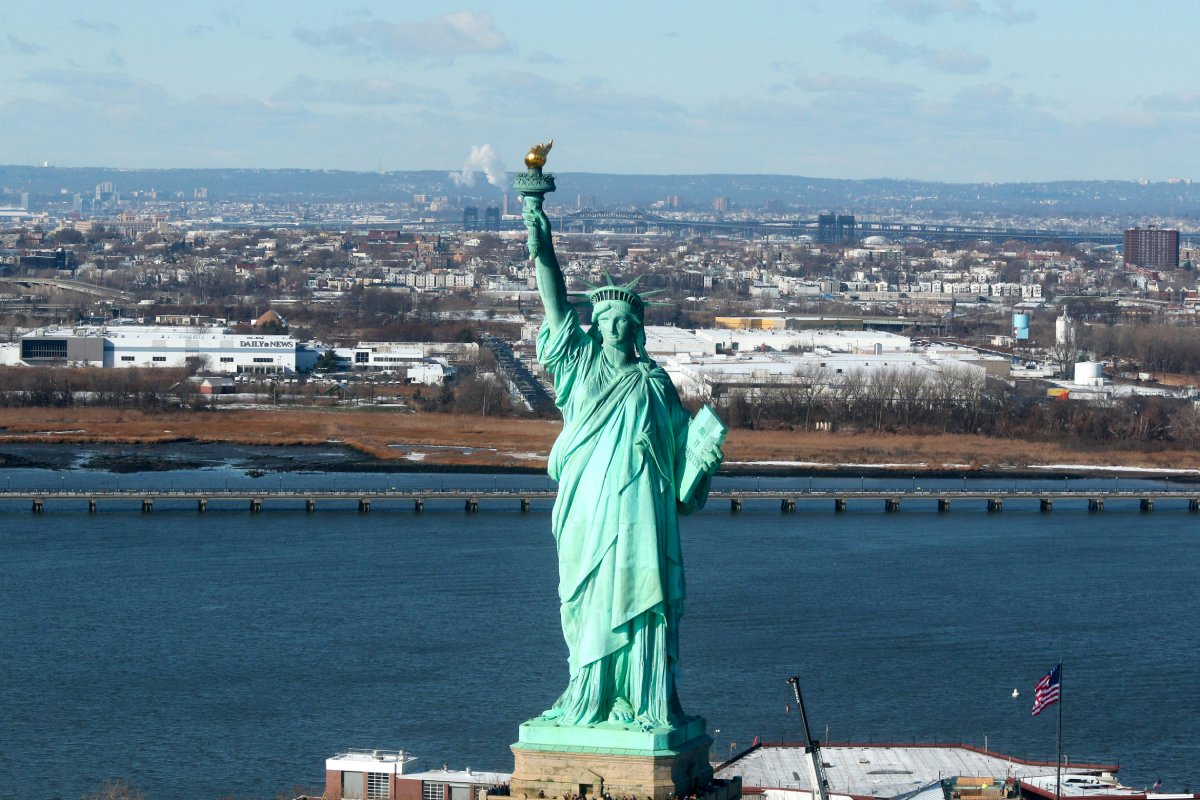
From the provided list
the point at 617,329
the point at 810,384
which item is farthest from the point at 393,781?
the point at 810,384

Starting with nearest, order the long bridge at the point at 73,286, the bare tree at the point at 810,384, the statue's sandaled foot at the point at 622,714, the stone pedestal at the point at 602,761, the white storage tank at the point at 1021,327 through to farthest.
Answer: the stone pedestal at the point at 602,761
the statue's sandaled foot at the point at 622,714
the bare tree at the point at 810,384
the white storage tank at the point at 1021,327
the long bridge at the point at 73,286

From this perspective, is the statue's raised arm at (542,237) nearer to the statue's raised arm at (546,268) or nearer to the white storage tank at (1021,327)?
the statue's raised arm at (546,268)

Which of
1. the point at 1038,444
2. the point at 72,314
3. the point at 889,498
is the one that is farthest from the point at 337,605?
the point at 72,314

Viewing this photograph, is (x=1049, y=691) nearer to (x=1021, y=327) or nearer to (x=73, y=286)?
(x=1021, y=327)

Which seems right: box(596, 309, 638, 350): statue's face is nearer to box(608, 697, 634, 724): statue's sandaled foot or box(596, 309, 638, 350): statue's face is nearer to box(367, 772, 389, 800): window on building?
box(608, 697, 634, 724): statue's sandaled foot

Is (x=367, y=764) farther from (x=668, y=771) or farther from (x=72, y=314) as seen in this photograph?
(x=72, y=314)

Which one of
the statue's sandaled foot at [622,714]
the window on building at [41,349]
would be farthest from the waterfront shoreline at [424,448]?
the statue's sandaled foot at [622,714]
